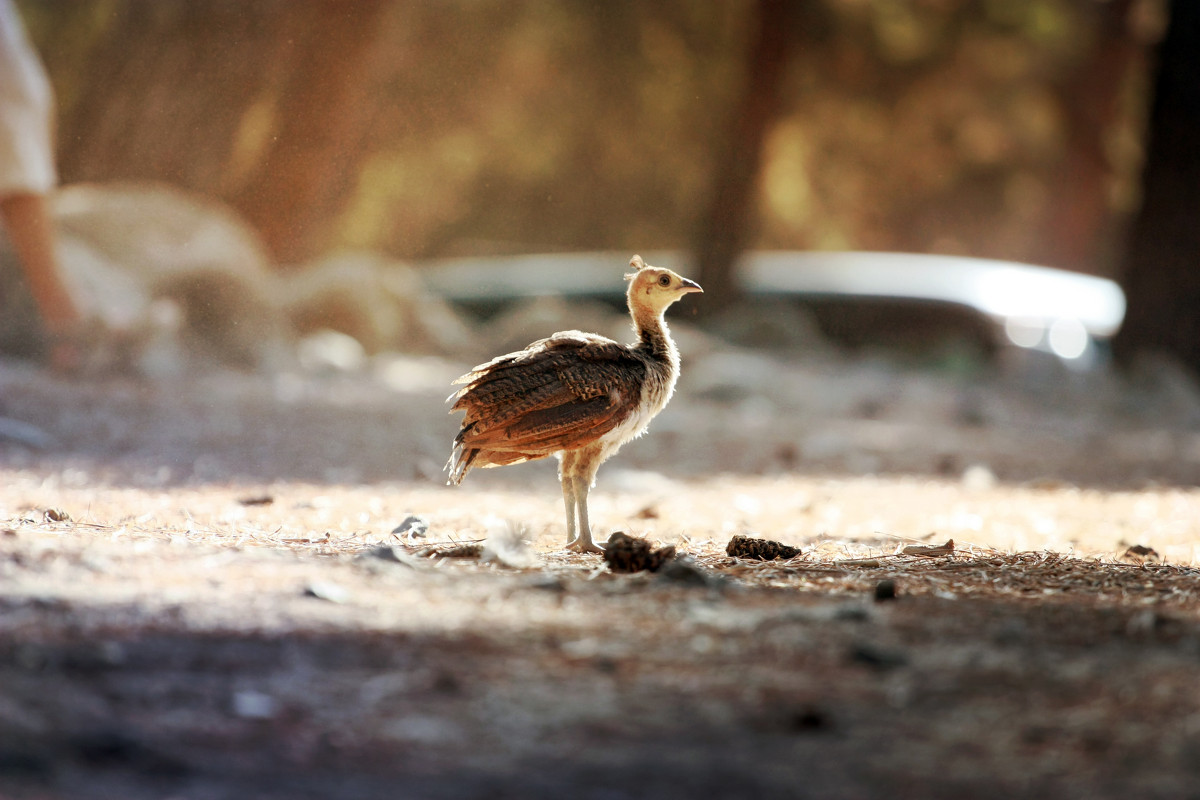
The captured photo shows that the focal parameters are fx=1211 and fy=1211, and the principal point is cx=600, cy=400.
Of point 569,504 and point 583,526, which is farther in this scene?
point 569,504

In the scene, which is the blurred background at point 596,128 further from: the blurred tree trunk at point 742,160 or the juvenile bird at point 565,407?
the juvenile bird at point 565,407

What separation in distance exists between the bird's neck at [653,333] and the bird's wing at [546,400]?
1.34ft

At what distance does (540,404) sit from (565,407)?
3.6 inches

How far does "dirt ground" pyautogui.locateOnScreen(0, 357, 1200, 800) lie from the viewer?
2.22 metres

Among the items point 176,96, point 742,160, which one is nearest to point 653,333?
point 176,96

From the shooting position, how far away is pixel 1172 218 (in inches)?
501

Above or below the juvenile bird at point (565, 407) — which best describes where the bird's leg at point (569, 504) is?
below

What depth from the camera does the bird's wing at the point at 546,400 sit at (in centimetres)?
430

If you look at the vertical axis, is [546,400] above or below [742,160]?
below

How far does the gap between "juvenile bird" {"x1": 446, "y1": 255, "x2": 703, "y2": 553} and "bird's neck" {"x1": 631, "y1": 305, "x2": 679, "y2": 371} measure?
0.41 ft

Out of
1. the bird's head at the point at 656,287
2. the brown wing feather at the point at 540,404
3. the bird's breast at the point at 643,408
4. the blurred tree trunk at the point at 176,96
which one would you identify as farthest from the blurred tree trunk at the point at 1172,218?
the brown wing feather at the point at 540,404

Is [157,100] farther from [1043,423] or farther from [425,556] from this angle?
[425,556]

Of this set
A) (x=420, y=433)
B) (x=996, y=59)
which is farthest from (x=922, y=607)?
(x=996, y=59)

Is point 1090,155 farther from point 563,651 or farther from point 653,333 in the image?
point 563,651
